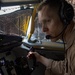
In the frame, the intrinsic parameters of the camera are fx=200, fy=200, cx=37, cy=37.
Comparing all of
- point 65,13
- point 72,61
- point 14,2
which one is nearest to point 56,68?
point 72,61

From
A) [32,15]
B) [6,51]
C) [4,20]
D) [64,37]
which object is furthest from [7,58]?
[32,15]

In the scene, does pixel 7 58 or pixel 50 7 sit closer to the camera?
pixel 50 7

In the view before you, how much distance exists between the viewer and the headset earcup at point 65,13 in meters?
1.12

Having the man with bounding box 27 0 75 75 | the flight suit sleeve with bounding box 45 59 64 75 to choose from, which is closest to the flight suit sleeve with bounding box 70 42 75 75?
the man with bounding box 27 0 75 75

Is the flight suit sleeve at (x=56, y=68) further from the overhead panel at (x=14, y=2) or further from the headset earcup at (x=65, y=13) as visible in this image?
the overhead panel at (x=14, y=2)

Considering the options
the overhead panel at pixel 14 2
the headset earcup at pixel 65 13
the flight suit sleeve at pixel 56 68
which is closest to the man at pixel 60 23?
the headset earcup at pixel 65 13

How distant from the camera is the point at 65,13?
115 cm

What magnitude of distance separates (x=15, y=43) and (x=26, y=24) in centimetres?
75

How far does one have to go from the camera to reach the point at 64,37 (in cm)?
121

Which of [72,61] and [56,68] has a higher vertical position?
[72,61]

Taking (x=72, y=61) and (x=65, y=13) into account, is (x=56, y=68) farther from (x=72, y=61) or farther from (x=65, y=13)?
(x=65, y=13)

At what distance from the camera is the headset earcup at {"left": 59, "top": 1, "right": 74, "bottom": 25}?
3.67 ft

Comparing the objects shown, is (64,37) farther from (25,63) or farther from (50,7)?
(25,63)

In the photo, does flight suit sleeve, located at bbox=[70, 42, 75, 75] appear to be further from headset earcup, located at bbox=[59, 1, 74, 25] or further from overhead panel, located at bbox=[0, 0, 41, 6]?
overhead panel, located at bbox=[0, 0, 41, 6]
